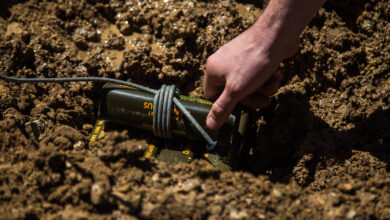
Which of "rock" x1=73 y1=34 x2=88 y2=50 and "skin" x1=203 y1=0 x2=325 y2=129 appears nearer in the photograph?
"skin" x1=203 y1=0 x2=325 y2=129

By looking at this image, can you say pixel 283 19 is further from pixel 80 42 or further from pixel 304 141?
pixel 80 42

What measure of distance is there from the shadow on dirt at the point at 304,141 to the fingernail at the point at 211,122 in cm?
58

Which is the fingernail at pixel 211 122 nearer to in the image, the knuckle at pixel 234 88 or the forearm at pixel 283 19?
the knuckle at pixel 234 88

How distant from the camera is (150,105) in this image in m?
2.03

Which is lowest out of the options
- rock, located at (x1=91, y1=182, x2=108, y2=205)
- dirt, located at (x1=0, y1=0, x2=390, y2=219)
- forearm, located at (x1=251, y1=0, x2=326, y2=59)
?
rock, located at (x1=91, y1=182, x2=108, y2=205)

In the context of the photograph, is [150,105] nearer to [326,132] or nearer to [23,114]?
[23,114]

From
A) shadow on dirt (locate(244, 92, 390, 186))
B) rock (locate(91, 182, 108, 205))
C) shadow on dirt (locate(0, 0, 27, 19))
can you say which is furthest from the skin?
shadow on dirt (locate(0, 0, 27, 19))

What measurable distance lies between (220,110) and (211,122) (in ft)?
0.40

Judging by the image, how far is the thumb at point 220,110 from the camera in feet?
5.62

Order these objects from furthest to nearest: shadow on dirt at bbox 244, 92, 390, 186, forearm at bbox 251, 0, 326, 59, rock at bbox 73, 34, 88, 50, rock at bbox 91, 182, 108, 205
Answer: rock at bbox 73, 34, 88, 50 → shadow on dirt at bbox 244, 92, 390, 186 → forearm at bbox 251, 0, 326, 59 → rock at bbox 91, 182, 108, 205

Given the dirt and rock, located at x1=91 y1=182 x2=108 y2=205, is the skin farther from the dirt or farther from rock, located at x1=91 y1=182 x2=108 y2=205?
rock, located at x1=91 y1=182 x2=108 y2=205

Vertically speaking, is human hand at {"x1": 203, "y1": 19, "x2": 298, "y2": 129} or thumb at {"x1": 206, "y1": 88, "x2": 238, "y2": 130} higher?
human hand at {"x1": 203, "y1": 19, "x2": 298, "y2": 129}

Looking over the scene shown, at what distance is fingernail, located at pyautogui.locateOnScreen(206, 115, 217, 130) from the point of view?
1.82 metres

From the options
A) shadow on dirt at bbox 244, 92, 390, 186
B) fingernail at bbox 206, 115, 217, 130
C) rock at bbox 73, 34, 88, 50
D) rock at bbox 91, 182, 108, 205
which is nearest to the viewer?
rock at bbox 91, 182, 108, 205
